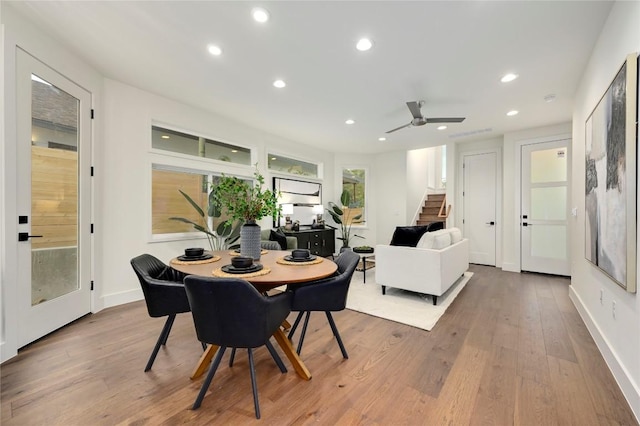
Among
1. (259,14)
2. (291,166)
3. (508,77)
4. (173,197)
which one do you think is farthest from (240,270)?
(291,166)

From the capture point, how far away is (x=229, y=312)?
1.47m

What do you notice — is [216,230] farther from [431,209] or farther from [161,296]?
[431,209]

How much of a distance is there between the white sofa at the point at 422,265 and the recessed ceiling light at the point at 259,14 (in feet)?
9.26

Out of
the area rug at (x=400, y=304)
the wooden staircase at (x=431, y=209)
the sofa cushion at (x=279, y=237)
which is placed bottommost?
the area rug at (x=400, y=304)

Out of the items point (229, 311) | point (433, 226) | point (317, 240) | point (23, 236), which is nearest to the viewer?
point (229, 311)

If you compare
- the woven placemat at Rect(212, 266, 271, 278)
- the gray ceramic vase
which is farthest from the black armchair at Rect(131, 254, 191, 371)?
the gray ceramic vase

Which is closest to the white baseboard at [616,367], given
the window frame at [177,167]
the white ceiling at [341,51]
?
the white ceiling at [341,51]

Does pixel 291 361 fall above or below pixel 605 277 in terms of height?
below

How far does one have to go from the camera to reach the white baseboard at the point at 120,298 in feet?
10.5

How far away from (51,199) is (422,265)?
396 cm

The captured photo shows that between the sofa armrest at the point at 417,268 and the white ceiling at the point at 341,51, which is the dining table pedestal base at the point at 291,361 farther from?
the white ceiling at the point at 341,51

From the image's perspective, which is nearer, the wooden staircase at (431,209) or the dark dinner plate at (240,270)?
the dark dinner plate at (240,270)

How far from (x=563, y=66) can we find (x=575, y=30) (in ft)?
2.27

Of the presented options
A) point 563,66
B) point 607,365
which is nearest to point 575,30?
point 563,66
